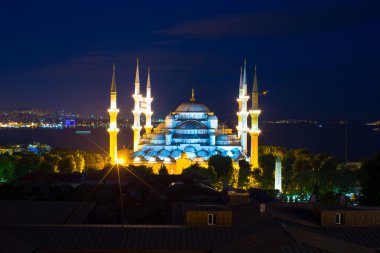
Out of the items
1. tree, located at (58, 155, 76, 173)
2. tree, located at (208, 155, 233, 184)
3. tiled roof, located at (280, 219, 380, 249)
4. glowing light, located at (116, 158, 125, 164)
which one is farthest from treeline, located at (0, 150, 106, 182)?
tiled roof, located at (280, 219, 380, 249)

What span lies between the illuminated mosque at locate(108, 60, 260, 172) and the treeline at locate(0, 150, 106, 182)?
4.23 meters

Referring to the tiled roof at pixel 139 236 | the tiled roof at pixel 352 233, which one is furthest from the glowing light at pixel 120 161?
the tiled roof at pixel 352 233

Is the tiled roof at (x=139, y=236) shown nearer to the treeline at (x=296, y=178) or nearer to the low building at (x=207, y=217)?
the low building at (x=207, y=217)

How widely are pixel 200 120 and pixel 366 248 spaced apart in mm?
64511

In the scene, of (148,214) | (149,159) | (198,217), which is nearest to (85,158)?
(149,159)

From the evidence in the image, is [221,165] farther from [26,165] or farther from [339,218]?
[339,218]

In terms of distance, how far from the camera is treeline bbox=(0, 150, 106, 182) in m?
56.7

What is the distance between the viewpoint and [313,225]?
2194 centimetres

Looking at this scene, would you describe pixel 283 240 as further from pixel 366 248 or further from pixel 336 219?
pixel 336 219

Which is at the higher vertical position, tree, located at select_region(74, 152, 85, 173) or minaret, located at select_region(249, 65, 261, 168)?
minaret, located at select_region(249, 65, 261, 168)

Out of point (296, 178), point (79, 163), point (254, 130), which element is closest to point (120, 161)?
point (79, 163)

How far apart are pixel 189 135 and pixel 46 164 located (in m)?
21.0

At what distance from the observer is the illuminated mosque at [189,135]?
233ft

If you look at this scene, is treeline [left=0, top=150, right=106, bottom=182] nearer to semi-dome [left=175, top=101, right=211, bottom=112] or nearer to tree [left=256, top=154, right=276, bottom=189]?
semi-dome [left=175, top=101, right=211, bottom=112]
